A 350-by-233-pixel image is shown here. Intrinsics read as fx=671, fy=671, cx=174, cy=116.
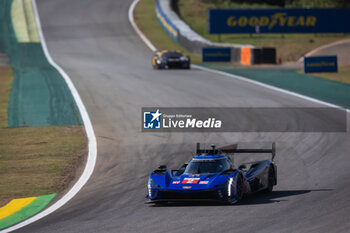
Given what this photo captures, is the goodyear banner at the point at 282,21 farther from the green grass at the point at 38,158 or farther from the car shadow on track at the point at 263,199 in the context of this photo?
the car shadow on track at the point at 263,199

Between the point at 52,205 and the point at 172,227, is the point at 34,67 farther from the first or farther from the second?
the point at 172,227

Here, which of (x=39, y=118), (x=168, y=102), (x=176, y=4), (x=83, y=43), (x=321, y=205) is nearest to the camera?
(x=321, y=205)

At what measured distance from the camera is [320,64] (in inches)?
1612

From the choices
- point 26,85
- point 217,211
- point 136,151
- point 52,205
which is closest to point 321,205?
point 217,211

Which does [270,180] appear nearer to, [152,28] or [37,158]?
Result: [37,158]

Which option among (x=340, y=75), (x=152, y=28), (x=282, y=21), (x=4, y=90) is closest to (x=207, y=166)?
(x=4, y=90)

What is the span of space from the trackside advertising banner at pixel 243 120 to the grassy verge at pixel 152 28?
22.9 metres

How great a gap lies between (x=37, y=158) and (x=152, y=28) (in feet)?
147

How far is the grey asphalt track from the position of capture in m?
13.0

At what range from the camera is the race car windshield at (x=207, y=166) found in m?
15.4

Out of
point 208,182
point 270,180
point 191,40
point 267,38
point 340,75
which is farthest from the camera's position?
point 267,38

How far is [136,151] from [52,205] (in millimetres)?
6713

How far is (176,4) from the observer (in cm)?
7431

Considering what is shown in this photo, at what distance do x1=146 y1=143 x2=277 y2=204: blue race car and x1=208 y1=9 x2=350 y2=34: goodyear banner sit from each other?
42.6 meters
